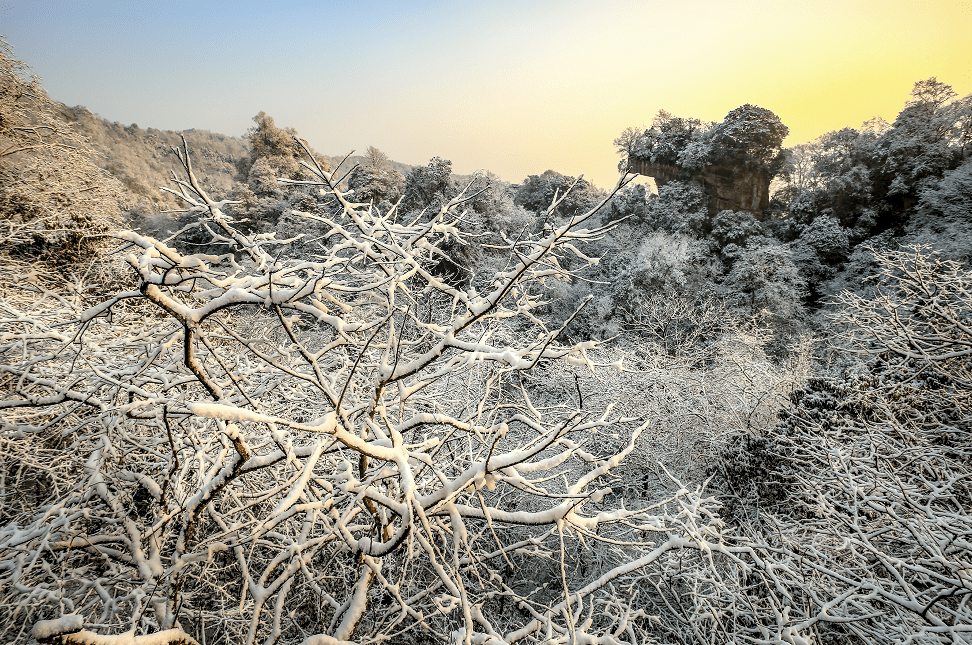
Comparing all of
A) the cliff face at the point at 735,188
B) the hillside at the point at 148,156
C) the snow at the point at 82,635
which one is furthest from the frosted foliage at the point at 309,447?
the cliff face at the point at 735,188

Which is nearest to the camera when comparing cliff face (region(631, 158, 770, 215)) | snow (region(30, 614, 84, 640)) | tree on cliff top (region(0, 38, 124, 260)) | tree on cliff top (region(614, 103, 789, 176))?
snow (region(30, 614, 84, 640))

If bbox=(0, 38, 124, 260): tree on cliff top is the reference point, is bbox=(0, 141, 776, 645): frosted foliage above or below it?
below

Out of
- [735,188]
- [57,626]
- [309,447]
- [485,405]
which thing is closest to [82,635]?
[57,626]

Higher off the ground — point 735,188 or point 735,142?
point 735,142

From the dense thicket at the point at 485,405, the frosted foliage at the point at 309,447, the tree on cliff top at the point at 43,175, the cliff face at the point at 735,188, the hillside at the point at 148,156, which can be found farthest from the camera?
the cliff face at the point at 735,188

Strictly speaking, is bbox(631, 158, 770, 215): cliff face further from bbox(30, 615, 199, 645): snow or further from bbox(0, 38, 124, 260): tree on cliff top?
bbox(30, 615, 199, 645): snow

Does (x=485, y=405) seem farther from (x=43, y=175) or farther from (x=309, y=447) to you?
(x=43, y=175)

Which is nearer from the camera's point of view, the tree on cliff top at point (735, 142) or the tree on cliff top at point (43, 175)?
the tree on cliff top at point (43, 175)

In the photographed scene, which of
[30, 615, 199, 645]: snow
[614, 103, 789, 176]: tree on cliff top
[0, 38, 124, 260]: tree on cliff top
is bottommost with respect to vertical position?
[30, 615, 199, 645]: snow

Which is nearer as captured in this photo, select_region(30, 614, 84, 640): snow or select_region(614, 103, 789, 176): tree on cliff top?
select_region(30, 614, 84, 640): snow

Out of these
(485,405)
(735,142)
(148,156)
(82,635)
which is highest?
(735,142)

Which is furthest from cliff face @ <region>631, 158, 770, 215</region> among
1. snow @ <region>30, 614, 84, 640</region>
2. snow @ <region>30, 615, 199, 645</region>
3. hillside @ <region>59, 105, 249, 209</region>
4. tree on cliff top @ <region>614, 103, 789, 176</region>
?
hillside @ <region>59, 105, 249, 209</region>

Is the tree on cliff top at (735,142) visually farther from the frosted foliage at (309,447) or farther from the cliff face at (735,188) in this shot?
Result: the frosted foliage at (309,447)

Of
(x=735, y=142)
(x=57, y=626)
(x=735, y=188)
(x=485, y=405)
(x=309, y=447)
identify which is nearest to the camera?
(x=57, y=626)
